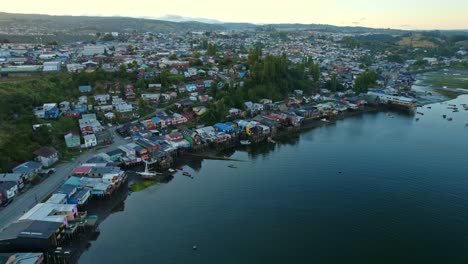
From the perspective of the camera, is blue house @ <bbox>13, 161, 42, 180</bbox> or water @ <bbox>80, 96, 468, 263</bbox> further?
blue house @ <bbox>13, 161, 42, 180</bbox>

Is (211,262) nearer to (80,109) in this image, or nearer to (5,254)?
(5,254)

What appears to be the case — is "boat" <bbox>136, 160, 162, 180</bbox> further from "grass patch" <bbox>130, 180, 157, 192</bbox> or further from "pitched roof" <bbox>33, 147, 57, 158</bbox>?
"pitched roof" <bbox>33, 147, 57, 158</bbox>

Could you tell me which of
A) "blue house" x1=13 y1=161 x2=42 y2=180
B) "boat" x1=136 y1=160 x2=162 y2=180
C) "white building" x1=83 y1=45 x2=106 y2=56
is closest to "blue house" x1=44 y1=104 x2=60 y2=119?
"blue house" x1=13 y1=161 x2=42 y2=180

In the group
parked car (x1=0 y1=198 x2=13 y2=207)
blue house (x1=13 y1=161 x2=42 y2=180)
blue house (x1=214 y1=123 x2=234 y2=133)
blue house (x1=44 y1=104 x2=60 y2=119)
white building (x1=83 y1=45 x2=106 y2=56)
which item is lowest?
parked car (x1=0 y1=198 x2=13 y2=207)

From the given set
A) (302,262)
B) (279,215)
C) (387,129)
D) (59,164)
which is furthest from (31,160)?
(387,129)

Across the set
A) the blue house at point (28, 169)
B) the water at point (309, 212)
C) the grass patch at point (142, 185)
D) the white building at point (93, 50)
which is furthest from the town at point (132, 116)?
the water at point (309, 212)

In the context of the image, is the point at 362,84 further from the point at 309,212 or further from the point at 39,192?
the point at 39,192

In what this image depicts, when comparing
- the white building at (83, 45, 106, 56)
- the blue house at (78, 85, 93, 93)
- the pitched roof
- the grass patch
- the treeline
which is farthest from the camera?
the white building at (83, 45, 106, 56)

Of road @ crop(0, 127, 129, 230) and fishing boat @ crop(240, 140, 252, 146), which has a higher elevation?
fishing boat @ crop(240, 140, 252, 146)
